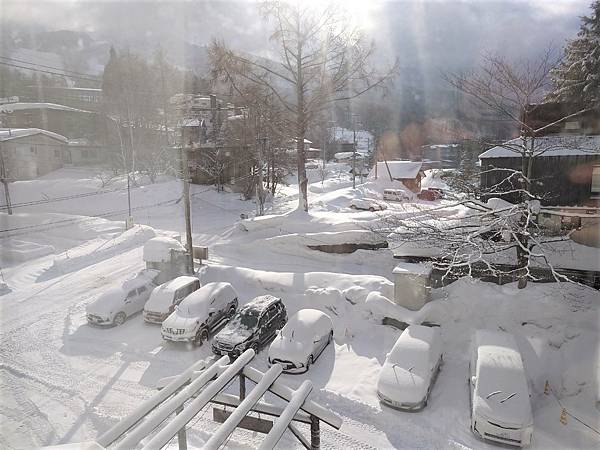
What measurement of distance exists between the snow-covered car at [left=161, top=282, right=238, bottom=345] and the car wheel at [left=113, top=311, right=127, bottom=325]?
2.45 metres

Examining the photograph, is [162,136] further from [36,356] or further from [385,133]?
[385,133]

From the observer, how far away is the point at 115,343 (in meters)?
13.0

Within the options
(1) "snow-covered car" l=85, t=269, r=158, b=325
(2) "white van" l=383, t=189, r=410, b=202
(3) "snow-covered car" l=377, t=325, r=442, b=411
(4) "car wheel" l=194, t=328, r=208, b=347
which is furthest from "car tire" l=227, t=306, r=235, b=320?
(2) "white van" l=383, t=189, r=410, b=202

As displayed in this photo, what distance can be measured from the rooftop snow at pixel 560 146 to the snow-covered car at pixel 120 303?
14116mm

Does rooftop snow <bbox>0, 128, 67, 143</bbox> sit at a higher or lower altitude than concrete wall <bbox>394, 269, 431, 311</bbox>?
higher

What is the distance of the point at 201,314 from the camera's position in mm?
12984

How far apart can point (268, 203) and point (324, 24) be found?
17.1 metres

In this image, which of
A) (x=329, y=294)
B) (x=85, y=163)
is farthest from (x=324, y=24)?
(x=85, y=163)

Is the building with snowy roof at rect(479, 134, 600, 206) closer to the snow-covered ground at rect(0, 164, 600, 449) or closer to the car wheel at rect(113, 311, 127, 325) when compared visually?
the snow-covered ground at rect(0, 164, 600, 449)

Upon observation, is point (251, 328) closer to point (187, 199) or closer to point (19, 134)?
point (187, 199)

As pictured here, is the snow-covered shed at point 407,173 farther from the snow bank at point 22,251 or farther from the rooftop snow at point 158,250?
the snow bank at point 22,251

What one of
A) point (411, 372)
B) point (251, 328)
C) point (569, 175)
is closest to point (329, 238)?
point (251, 328)

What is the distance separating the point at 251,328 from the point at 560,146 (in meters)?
11.8

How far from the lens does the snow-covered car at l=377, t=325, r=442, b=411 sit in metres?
9.27
